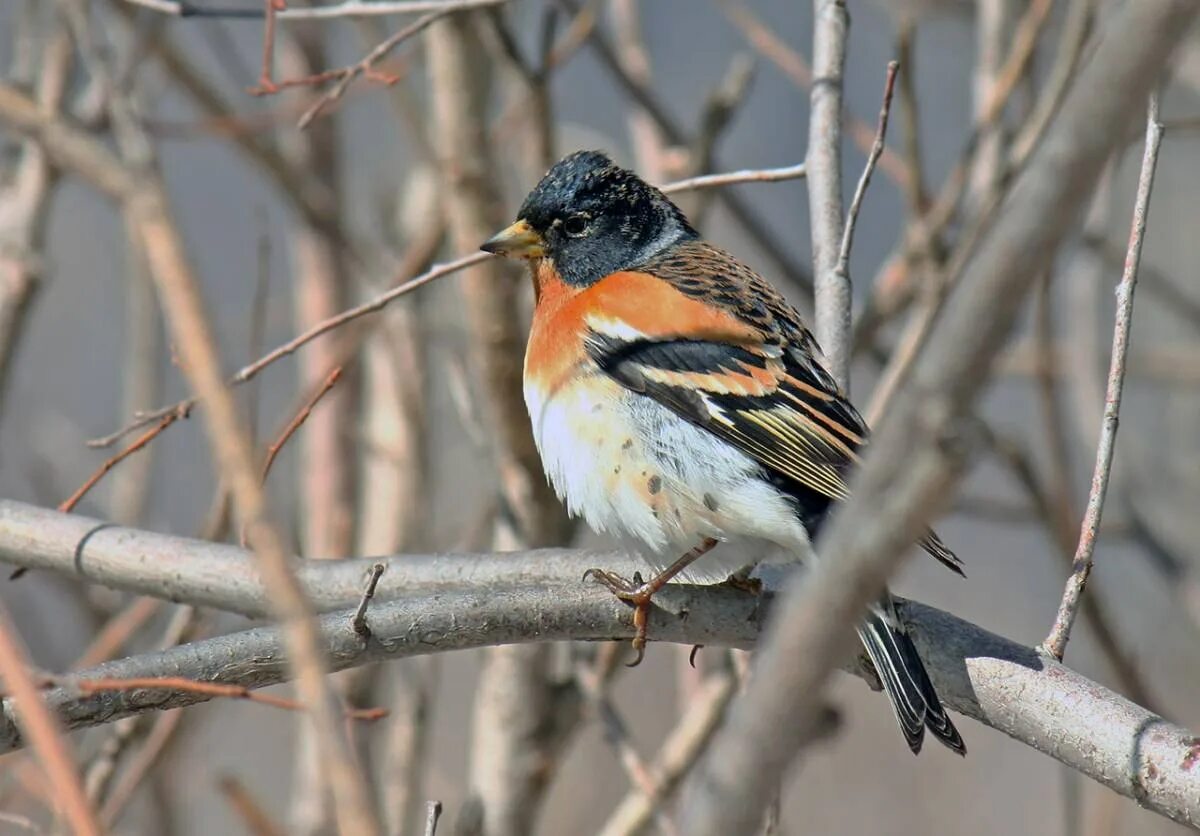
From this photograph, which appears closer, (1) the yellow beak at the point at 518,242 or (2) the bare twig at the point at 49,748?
(2) the bare twig at the point at 49,748

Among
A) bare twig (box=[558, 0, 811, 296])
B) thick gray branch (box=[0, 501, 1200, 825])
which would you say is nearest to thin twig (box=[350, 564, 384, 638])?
thick gray branch (box=[0, 501, 1200, 825])

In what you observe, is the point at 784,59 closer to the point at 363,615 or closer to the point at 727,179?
the point at 727,179

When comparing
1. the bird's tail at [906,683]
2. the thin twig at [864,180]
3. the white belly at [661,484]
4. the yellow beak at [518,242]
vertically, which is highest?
the yellow beak at [518,242]

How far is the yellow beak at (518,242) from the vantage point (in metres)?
3.55

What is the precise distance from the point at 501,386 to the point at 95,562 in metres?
1.47

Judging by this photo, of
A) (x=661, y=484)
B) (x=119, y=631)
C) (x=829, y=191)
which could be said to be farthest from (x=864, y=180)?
(x=119, y=631)

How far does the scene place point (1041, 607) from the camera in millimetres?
8266

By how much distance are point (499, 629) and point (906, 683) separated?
2.32 ft

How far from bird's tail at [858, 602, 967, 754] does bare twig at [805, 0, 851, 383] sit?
712 mm

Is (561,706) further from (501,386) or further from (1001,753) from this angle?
(1001,753)

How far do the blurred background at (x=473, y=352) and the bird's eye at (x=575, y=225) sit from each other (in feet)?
1.03

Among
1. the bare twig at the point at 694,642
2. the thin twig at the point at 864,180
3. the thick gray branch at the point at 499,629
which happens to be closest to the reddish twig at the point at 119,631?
the thick gray branch at the point at 499,629

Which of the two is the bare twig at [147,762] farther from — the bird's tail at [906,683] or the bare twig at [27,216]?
the bird's tail at [906,683]

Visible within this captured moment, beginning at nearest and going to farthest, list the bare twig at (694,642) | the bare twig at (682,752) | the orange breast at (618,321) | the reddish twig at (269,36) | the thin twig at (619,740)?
the bare twig at (694,642) < the reddish twig at (269,36) < the orange breast at (618,321) < the thin twig at (619,740) < the bare twig at (682,752)
